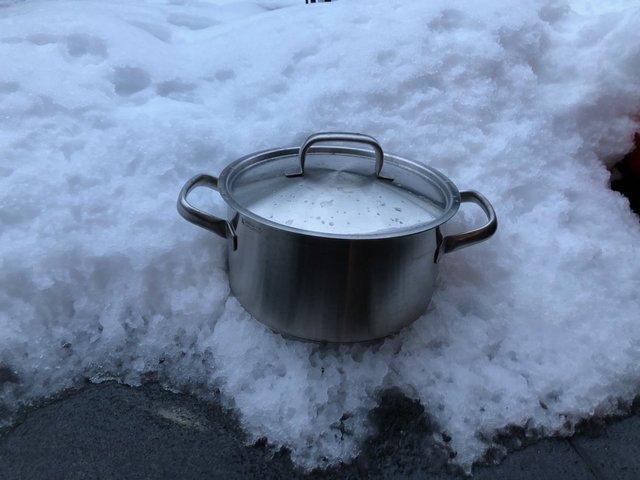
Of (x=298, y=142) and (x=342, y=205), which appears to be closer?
(x=342, y=205)

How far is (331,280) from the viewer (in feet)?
3.23

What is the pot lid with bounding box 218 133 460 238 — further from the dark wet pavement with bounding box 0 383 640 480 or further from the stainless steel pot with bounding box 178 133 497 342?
the dark wet pavement with bounding box 0 383 640 480

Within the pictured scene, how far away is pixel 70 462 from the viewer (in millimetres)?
953

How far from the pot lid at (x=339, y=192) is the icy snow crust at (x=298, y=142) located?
0.19m

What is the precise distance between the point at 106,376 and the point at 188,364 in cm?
17

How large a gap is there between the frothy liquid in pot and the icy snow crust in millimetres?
266

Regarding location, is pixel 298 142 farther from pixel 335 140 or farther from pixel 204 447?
pixel 204 447

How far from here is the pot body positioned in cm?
96

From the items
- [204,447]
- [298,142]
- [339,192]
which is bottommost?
[204,447]

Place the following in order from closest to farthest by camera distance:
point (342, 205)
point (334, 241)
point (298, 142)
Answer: point (334, 241), point (342, 205), point (298, 142)

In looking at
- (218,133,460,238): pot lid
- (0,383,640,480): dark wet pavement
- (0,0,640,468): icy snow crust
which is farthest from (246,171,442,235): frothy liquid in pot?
(0,383,640,480): dark wet pavement

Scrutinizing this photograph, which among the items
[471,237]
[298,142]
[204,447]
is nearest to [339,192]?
[471,237]

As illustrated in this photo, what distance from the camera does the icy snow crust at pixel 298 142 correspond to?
3.62 ft

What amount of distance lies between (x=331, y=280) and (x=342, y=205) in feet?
0.56
